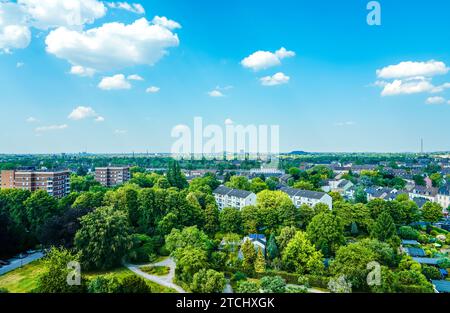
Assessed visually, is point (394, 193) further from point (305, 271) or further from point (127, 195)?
point (127, 195)

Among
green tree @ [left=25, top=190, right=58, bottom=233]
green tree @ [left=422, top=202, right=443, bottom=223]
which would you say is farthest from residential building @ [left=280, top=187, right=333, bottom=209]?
green tree @ [left=25, top=190, right=58, bottom=233]

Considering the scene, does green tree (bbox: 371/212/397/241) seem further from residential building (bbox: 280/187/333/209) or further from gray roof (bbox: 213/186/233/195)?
gray roof (bbox: 213/186/233/195)

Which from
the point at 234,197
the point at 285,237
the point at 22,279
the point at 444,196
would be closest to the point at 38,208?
the point at 22,279

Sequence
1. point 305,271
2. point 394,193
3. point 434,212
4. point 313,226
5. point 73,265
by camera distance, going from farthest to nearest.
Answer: point 394,193
point 434,212
point 313,226
point 305,271
point 73,265

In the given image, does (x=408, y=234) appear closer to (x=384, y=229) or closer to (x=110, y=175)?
(x=384, y=229)
